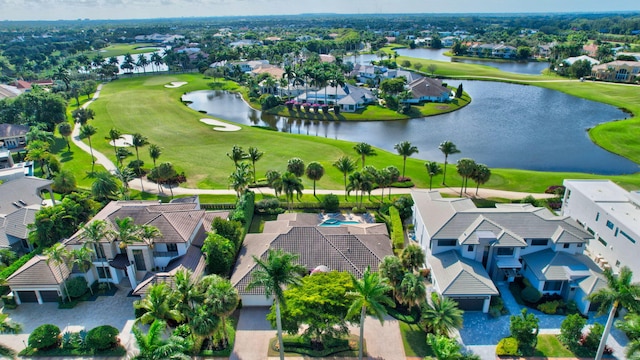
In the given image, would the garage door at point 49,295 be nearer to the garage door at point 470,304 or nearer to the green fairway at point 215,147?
the green fairway at point 215,147

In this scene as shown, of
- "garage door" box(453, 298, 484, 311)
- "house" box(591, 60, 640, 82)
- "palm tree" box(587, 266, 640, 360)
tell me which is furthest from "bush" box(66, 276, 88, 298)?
"house" box(591, 60, 640, 82)

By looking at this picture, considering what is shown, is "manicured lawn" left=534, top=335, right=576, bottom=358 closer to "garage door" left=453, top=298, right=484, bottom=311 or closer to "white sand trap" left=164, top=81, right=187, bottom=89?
"garage door" left=453, top=298, right=484, bottom=311

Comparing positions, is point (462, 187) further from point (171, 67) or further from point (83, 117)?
point (171, 67)

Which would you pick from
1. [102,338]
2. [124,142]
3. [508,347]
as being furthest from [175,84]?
[508,347]

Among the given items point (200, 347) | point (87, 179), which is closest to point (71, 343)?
point (200, 347)

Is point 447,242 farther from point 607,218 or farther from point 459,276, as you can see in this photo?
point 607,218

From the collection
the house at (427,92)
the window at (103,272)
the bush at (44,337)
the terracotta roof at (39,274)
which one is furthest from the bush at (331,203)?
the house at (427,92)
